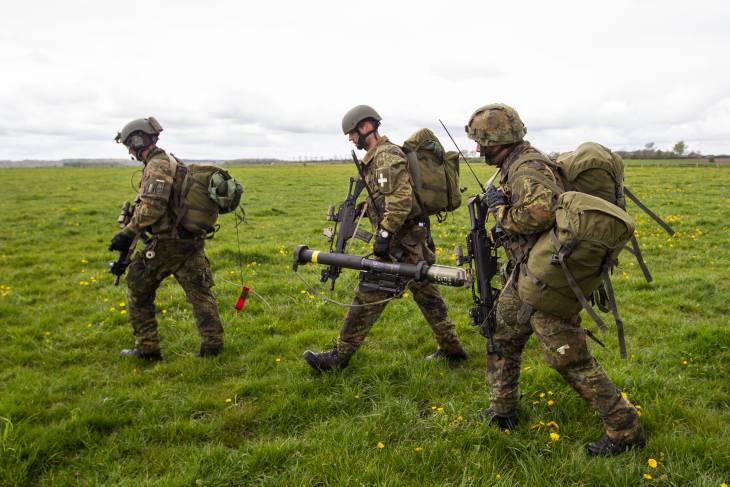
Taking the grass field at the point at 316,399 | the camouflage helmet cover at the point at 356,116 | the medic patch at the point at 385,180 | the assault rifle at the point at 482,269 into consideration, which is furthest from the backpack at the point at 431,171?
the grass field at the point at 316,399

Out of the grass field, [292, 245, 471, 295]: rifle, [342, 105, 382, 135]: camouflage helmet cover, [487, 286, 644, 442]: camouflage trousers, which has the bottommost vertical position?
the grass field

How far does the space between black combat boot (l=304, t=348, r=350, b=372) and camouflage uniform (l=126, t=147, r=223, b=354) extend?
4.82ft

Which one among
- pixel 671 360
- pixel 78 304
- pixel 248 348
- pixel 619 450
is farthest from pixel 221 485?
pixel 78 304

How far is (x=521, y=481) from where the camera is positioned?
3.91 meters

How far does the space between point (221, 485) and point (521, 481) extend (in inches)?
95.2

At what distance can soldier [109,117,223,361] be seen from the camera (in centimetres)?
592

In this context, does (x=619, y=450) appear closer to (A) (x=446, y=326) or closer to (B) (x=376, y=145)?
(A) (x=446, y=326)

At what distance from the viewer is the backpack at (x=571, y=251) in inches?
138

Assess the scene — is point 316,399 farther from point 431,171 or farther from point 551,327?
point 431,171

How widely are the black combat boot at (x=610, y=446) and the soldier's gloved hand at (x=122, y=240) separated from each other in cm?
552

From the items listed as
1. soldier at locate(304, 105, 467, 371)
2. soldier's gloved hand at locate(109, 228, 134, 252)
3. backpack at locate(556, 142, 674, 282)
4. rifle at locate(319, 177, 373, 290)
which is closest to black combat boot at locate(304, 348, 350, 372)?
soldier at locate(304, 105, 467, 371)

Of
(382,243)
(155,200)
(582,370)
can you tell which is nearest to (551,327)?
(582,370)

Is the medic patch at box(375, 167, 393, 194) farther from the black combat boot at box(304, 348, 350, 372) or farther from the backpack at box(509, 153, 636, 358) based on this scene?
the black combat boot at box(304, 348, 350, 372)

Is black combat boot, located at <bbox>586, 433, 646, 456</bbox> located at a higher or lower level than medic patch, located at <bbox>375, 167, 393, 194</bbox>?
lower
